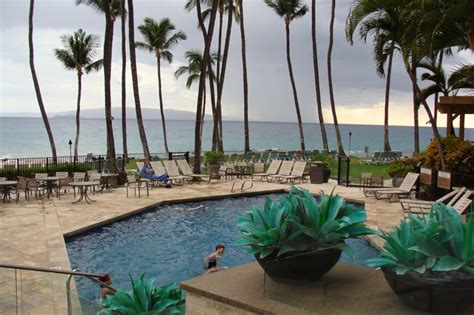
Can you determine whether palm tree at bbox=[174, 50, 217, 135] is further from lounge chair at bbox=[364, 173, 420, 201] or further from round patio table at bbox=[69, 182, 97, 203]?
lounge chair at bbox=[364, 173, 420, 201]

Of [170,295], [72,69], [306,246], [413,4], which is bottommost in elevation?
[170,295]

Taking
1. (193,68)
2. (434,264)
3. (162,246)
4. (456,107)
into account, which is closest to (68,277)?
(434,264)

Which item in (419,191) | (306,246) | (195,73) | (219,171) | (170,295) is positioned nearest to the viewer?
(306,246)

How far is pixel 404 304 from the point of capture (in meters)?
3.34

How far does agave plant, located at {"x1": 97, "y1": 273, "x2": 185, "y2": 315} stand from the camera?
3.82 metres

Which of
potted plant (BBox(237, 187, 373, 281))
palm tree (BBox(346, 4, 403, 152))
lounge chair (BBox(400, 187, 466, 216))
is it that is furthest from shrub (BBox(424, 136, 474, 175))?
potted plant (BBox(237, 187, 373, 281))

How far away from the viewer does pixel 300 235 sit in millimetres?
3727

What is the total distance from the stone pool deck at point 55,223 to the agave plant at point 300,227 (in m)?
2.00

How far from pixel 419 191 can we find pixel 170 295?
1217 cm

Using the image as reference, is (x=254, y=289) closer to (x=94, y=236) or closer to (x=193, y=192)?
(x=94, y=236)

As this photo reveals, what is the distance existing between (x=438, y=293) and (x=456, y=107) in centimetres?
1519

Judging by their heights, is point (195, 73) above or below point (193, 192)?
above

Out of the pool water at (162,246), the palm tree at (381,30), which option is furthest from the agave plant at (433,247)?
the palm tree at (381,30)

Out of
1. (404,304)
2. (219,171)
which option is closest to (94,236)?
(404,304)
